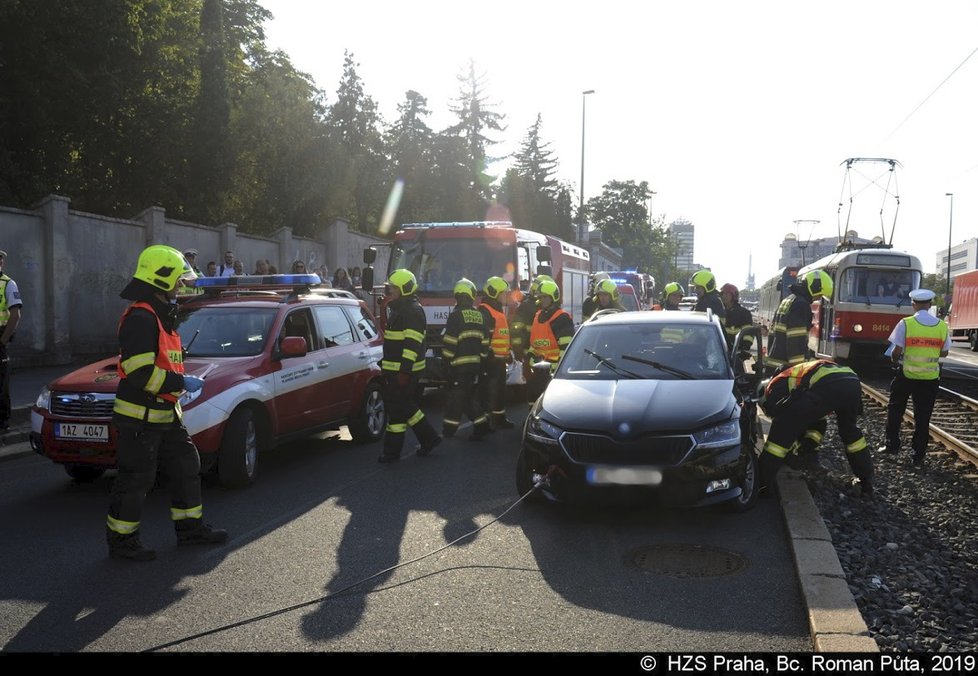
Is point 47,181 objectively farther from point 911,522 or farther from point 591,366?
point 911,522

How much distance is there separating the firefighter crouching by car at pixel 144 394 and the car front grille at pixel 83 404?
1.50 metres

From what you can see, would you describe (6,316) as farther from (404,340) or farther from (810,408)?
(810,408)

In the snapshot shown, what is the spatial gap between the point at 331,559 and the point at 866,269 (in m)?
16.0

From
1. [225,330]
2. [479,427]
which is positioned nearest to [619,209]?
[479,427]

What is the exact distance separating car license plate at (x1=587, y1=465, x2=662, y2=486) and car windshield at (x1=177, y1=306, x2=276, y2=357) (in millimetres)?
3570

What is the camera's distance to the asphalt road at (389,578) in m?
4.21

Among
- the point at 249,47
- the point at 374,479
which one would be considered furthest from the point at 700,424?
the point at 249,47

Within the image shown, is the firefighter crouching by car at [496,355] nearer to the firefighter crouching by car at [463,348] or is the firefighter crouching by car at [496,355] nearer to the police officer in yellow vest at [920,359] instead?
the firefighter crouching by car at [463,348]

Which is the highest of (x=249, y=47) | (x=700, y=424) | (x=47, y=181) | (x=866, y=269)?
(x=249, y=47)

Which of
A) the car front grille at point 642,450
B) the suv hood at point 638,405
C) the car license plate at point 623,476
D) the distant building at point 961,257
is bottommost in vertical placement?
the car license plate at point 623,476

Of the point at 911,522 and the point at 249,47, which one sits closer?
the point at 911,522

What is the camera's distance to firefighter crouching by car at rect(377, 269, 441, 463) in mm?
8500

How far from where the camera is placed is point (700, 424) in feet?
19.9

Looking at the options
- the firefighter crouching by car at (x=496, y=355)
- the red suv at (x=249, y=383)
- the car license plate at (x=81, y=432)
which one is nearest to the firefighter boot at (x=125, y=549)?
the red suv at (x=249, y=383)
